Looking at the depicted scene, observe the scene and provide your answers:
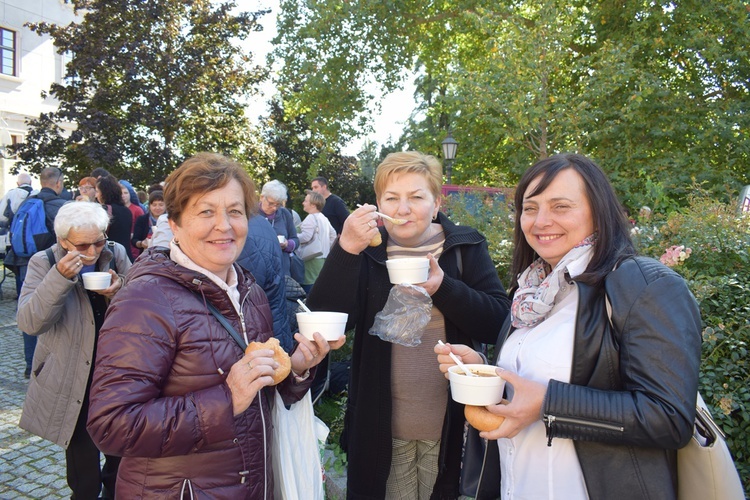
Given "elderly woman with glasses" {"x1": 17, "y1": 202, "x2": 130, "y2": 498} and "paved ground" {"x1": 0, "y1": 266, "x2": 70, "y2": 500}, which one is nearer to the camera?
"elderly woman with glasses" {"x1": 17, "y1": 202, "x2": 130, "y2": 498}

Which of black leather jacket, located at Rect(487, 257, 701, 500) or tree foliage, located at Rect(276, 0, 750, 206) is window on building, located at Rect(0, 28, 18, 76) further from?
black leather jacket, located at Rect(487, 257, 701, 500)

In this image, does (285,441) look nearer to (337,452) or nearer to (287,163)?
(337,452)

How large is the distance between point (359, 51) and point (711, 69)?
8022 millimetres

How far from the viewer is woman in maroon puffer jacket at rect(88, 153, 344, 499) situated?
146 centimetres

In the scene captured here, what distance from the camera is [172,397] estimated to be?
1511 millimetres

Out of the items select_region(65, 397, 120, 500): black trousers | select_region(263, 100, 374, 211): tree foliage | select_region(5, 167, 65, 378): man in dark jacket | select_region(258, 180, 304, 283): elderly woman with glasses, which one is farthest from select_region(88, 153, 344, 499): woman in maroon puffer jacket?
select_region(263, 100, 374, 211): tree foliage

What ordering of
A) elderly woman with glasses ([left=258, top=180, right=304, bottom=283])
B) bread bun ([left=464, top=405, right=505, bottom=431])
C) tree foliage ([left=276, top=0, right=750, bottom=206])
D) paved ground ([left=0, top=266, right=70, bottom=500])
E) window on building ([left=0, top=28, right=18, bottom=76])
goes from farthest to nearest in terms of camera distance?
1. window on building ([left=0, top=28, right=18, bottom=76])
2. tree foliage ([left=276, top=0, right=750, bottom=206])
3. elderly woman with glasses ([left=258, top=180, right=304, bottom=283])
4. paved ground ([left=0, top=266, right=70, bottom=500])
5. bread bun ([left=464, top=405, right=505, bottom=431])

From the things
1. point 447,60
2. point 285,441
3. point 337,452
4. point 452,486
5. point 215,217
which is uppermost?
point 447,60

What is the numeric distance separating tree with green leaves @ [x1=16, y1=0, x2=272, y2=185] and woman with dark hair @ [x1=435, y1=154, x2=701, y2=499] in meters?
13.7

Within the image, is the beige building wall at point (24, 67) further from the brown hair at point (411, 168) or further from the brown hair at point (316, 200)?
the brown hair at point (411, 168)

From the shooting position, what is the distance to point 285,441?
189cm

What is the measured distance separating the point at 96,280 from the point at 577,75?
1200 centimetres

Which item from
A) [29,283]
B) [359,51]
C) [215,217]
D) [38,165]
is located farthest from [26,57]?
[215,217]

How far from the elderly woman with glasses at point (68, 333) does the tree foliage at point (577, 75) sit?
7.57 metres
